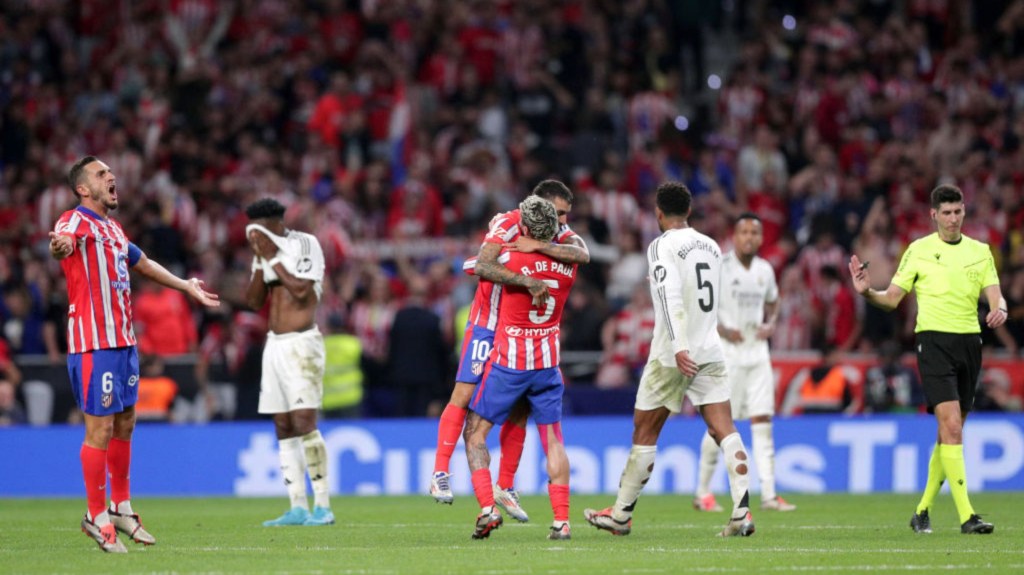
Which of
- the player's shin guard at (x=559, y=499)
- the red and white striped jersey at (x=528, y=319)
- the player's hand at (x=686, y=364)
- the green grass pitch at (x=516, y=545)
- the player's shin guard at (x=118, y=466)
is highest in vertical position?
the red and white striped jersey at (x=528, y=319)

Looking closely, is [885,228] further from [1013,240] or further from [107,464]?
[107,464]

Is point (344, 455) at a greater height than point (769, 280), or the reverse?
point (769, 280)

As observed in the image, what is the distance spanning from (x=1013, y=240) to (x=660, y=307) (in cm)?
1174

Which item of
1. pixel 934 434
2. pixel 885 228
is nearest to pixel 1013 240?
pixel 885 228

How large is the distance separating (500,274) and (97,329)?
2.91 meters

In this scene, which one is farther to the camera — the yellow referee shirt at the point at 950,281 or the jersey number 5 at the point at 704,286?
the yellow referee shirt at the point at 950,281

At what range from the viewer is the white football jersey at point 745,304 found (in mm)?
15562

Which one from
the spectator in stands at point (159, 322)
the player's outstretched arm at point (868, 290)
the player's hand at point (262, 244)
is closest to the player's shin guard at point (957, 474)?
the player's outstretched arm at point (868, 290)

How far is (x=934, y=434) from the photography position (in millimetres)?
18688

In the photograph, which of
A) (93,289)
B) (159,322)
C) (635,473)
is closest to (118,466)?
(93,289)

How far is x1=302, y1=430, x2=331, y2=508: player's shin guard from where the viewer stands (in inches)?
548

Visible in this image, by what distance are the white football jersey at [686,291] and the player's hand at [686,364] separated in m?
0.13

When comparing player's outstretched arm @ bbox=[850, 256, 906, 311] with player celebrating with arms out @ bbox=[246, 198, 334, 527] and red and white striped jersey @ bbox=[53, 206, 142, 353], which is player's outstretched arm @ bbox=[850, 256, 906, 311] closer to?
player celebrating with arms out @ bbox=[246, 198, 334, 527]

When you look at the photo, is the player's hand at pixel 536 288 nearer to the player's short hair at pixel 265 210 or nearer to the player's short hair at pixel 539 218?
the player's short hair at pixel 539 218
